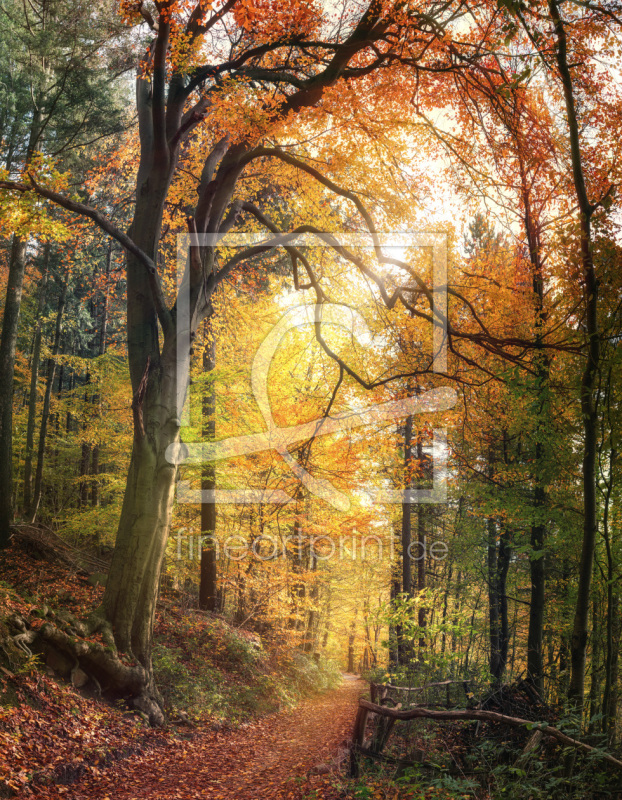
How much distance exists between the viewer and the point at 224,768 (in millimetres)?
6586

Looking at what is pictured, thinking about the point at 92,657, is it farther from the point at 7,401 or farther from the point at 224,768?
the point at 7,401

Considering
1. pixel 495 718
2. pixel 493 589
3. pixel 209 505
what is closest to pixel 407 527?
pixel 493 589

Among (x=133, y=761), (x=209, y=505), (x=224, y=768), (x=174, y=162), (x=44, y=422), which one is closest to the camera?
Result: (x=133, y=761)

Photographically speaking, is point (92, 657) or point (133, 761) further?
point (92, 657)

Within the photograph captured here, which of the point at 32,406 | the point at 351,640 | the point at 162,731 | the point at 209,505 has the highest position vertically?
the point at 32,406

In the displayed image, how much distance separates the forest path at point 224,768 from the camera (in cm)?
515

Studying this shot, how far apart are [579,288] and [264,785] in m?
6.28

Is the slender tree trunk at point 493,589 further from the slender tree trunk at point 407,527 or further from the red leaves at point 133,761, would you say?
the red leaves at point 133,761

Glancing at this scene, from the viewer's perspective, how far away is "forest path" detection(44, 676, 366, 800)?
16.9 ft

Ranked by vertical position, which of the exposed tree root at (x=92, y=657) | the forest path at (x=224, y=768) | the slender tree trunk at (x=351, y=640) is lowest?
the slender tree trunk at (x=351, y=640)

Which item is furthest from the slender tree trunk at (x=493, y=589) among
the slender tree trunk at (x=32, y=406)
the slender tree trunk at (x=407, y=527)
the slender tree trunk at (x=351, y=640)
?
the slender tree trunk at (x=351, y=640)

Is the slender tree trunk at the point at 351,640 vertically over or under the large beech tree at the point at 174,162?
under

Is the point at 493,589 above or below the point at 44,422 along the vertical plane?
below

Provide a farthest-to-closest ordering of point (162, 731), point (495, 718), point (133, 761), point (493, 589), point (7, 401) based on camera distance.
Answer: point (493, 589) → point (7, 401) → point (162, 731) → point (133, 761) → point (495, 718)
